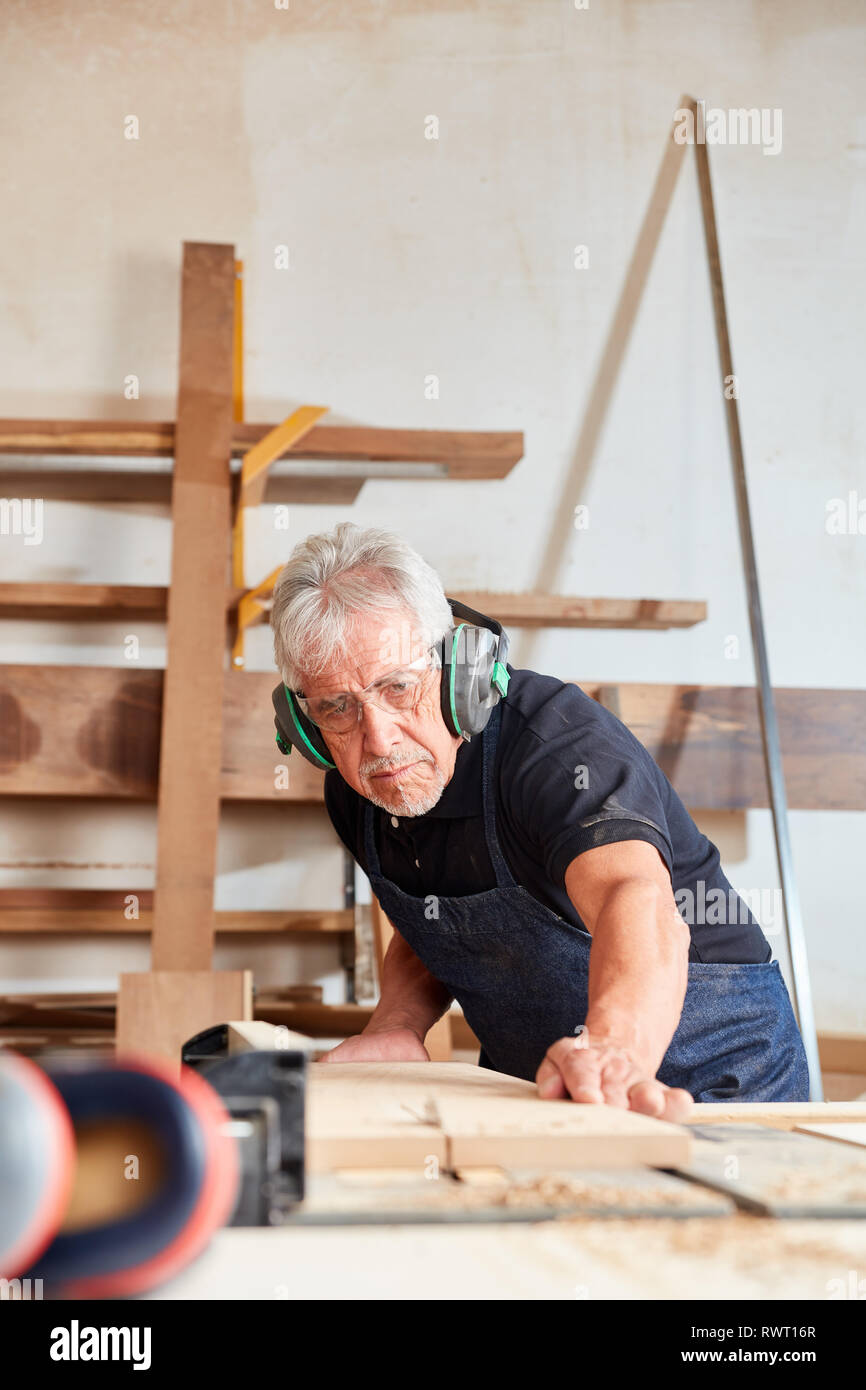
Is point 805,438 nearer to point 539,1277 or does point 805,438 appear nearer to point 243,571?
point 243,571

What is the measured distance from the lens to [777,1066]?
5.49 feet

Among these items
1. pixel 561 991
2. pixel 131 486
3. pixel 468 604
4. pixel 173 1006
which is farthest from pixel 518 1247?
pixel 131 486

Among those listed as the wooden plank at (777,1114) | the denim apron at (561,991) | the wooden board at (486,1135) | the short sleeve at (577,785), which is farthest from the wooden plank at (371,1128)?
the denim apron at (561,991)

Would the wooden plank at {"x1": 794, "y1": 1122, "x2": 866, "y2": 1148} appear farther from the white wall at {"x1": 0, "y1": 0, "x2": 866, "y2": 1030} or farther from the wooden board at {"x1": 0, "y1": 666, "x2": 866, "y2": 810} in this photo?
the white wall at {"x1": 0, "y1": 0, "x2": 866, "y2": 1030}

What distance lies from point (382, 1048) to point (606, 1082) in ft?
2.63

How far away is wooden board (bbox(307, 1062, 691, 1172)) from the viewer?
29.0 inches

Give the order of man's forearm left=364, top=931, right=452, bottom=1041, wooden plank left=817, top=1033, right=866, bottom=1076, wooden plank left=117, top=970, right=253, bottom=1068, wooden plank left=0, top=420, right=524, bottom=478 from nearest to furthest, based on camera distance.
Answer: man's forearm left=364, top=931, right=452, bottom=1041, wooden plank left=117, top=970, right=253, bottom=1068, wooden plank left=0, top=420, right=524, bottom=478, wooden plank left=817, top=1033, right=866, bottom=1076

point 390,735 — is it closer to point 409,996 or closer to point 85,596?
point 409,996

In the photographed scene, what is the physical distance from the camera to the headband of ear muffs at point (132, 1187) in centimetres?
49

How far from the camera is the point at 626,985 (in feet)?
3.96

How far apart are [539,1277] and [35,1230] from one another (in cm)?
22

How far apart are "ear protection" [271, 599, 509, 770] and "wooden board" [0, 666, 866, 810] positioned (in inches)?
33.4

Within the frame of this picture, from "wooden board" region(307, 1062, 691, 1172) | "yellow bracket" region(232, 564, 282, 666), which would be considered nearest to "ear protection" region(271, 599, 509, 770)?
"wooden board" region(307, 1062, 691, 1172)

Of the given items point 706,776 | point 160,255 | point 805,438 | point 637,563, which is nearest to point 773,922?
point 706,776
